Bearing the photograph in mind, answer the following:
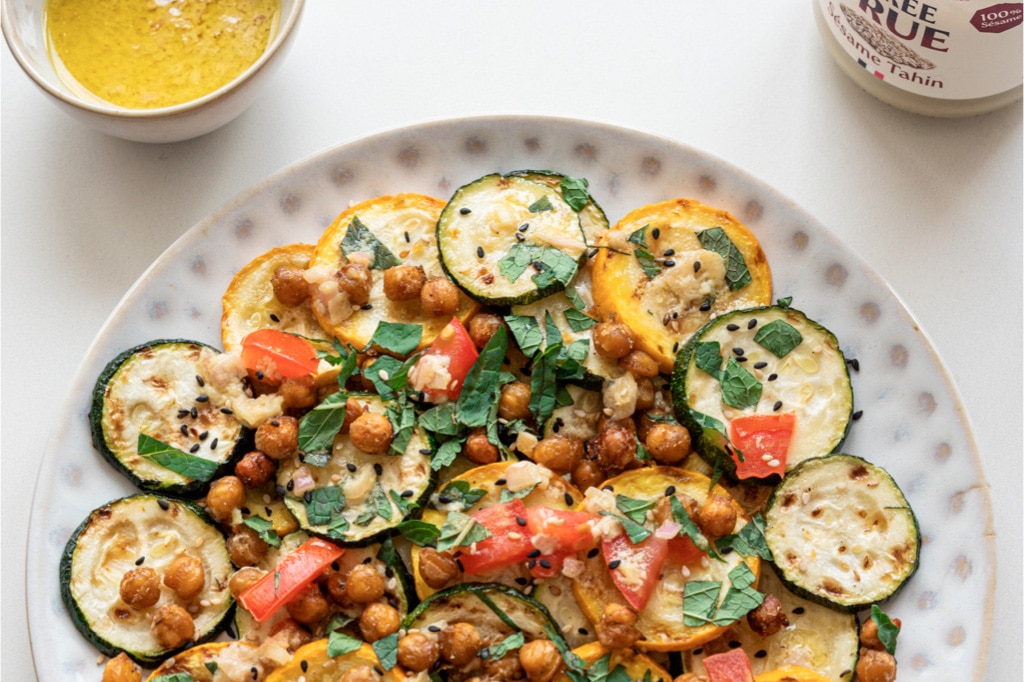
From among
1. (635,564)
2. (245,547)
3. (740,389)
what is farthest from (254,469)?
(740,389)

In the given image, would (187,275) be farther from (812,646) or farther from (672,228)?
(812,646)

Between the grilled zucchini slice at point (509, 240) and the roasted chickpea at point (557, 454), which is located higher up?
the grilled zucchini slice at point (509, 240)

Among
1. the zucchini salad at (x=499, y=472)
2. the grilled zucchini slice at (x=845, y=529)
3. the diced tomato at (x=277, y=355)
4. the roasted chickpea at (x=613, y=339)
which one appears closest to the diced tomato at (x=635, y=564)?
the zucchini salad at (x=499, y=472)

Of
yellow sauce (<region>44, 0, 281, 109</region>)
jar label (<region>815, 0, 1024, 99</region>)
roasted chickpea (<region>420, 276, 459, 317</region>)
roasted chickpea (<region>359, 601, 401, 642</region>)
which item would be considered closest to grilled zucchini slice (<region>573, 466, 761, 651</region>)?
roasted chickpea (<region>359, 601, 401, 642</region>)

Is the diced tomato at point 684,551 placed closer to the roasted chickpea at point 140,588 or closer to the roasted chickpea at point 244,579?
the roasted chickpea at point 244,579

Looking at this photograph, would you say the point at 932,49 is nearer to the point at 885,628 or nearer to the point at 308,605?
the point at 885,628

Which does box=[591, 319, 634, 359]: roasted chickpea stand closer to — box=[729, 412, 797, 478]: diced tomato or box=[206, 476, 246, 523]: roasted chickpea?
box=[729, 412, 797, 478]: diced tomato
